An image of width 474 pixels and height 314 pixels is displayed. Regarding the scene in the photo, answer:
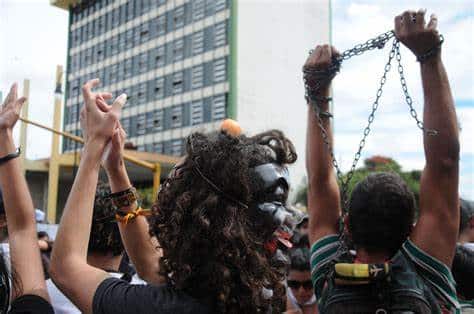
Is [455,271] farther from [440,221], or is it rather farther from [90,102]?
[90,102]

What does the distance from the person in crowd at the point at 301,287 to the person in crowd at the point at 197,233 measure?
2379mm

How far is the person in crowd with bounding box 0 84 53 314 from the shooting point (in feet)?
5.99

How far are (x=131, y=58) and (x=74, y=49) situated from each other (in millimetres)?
8708

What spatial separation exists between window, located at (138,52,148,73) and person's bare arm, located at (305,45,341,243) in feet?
153

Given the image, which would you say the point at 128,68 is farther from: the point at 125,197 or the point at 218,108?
the point at 125,197

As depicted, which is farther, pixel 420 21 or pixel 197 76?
pixel 197 76

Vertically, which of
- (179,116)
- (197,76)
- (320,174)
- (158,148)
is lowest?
(320,174)

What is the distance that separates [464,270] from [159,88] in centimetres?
4436

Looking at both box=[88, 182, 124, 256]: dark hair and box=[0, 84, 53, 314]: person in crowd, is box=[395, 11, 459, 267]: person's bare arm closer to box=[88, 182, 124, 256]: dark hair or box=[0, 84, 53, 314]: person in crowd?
box=[0, 84, 53, 314]: person in crowd

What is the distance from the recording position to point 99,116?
6.38 feet

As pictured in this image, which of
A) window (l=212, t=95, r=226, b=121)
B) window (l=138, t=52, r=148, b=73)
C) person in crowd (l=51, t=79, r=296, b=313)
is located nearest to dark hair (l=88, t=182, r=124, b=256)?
person in crowd (l=51, t=79, r=296, b=313)

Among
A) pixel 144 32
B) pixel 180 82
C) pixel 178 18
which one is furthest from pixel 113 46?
pixel 180 82

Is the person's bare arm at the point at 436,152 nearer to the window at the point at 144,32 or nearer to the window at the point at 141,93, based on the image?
the window at the point at 141,93

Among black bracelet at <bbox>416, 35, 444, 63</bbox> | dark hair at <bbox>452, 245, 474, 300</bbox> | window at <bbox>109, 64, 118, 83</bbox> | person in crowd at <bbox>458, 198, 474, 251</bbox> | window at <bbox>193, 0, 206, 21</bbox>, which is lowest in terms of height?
dark hair at <bbox>452, 245, 474, 300</bbox>
